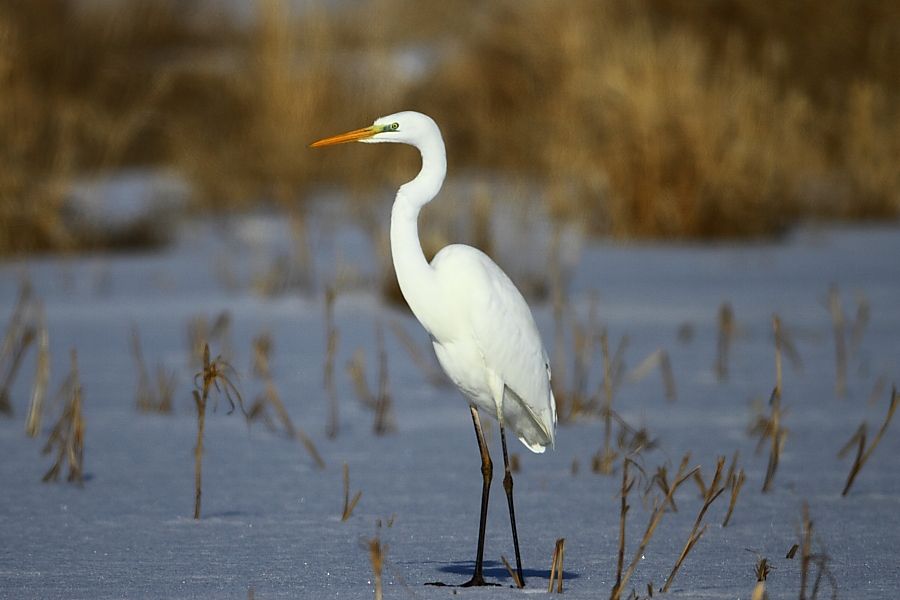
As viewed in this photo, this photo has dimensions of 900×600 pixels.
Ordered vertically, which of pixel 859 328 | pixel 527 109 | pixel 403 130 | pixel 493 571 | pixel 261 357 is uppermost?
pixel 527 109

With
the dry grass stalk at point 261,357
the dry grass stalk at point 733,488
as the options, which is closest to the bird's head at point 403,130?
the dry grass stalk at point 733,488

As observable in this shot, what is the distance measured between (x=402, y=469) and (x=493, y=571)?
96cm

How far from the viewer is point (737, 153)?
786 cm

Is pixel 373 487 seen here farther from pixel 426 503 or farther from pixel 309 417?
pixel 309 417

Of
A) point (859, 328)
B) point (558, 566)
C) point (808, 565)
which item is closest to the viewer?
point (558, 566)

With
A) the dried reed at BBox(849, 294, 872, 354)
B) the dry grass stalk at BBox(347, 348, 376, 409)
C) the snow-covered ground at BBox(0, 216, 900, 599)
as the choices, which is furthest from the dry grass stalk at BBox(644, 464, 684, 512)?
the dried reed at BBox(849, 294, 872, 354)

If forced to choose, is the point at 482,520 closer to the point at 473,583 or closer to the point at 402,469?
the point at 473,583

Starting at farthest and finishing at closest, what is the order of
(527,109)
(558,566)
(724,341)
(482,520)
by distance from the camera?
1. (527,109)
2. (724,341)
3. (482,520)
4. (558,566)

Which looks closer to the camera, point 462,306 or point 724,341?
point 462,306

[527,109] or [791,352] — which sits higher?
[527,109]

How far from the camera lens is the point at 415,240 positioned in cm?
270

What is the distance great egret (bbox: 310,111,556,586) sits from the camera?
269cm

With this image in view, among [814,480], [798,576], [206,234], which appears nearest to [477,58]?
Result: [206,234]

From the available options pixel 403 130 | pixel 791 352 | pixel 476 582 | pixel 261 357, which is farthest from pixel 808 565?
pixel 791 352
